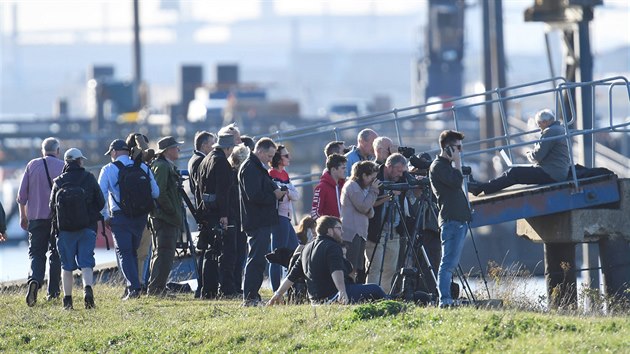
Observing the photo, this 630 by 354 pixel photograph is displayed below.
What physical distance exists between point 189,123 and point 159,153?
147ft

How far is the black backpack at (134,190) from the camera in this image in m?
15.0

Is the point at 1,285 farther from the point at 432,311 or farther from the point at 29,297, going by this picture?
the point at 432,311

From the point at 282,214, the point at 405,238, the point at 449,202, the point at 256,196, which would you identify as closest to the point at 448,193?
the point at 449,202

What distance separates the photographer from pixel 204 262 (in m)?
15.7

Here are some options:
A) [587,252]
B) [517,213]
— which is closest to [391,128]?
[587,252]

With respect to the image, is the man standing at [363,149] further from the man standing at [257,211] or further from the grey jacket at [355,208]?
the man standing at [257,211]

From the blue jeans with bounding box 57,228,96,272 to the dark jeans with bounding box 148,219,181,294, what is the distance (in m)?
1.16

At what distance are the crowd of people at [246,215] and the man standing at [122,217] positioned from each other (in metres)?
0.01

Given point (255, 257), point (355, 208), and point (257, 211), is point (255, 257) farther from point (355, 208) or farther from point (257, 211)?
point (355, 208)

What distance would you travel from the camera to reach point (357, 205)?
14.5m

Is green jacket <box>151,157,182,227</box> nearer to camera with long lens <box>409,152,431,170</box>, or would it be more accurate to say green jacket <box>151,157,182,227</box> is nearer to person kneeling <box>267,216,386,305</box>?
person kneeling <box>267,216,386,305</box>

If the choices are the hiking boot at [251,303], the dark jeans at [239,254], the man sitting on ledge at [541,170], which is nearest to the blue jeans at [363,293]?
the hiking boot at [251,303]

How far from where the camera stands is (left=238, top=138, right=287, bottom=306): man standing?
14.2m

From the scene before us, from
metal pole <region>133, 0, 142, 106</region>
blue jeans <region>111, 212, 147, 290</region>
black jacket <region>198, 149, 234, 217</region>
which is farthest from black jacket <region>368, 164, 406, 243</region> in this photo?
metal pole <region>133, 0, 142, 106</region>
